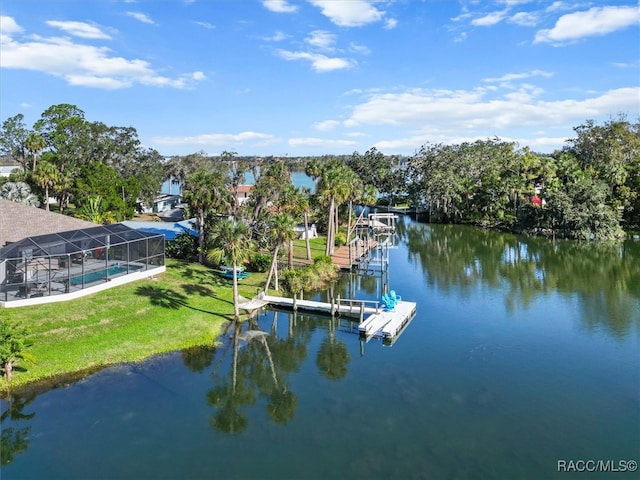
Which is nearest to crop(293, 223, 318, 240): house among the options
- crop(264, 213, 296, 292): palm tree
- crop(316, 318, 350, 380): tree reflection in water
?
crop(264, 213, 296, 292): palm tree

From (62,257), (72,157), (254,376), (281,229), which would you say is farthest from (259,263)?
(72,157)

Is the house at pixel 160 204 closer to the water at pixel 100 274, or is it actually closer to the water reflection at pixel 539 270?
the water reflection at pixel 539 270

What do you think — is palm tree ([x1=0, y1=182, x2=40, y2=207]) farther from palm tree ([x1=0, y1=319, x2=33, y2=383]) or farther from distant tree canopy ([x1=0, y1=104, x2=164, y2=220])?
palm tree ([x1=0, y1=319, x2=33, y2=383])

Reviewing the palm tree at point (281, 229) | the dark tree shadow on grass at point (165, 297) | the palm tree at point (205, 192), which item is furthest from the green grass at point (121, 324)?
the palm tree at point (205, 192)

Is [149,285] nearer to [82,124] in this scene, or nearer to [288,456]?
[288,456]

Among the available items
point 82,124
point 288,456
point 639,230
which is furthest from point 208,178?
point 639,230

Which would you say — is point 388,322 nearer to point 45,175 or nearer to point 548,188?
point 45,175
